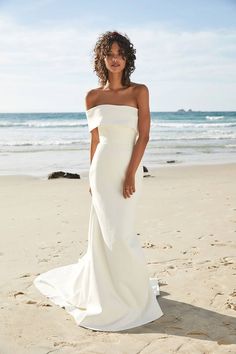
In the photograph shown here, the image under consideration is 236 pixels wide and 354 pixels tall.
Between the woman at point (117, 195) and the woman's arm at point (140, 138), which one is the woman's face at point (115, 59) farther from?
the woman's arm at point (140, 138)

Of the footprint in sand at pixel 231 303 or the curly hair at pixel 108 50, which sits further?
the footprint in sand at pixel 231 303

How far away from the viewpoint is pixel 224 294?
4238mm

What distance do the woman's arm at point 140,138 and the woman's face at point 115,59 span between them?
0.24 meters

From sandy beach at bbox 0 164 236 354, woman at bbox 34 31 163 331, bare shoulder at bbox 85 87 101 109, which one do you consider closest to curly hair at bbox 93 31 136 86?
woman at bbox 34 31 163 331

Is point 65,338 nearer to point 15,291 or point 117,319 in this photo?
point 117,319

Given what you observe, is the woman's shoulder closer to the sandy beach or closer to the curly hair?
the curly hair

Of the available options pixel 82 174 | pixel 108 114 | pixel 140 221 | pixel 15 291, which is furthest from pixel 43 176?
pixel 108 114

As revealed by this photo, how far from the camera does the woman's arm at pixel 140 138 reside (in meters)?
3.64

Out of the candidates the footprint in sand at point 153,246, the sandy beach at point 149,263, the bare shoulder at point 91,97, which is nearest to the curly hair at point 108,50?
the bare shoulder at point 91,97

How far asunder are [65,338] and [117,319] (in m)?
0.44

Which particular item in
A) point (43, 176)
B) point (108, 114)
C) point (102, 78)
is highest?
point (102, 78)

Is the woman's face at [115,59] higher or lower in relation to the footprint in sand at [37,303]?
higher

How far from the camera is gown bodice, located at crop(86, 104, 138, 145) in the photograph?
3.65 m

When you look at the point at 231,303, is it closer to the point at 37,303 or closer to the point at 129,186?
the point at 129,186
